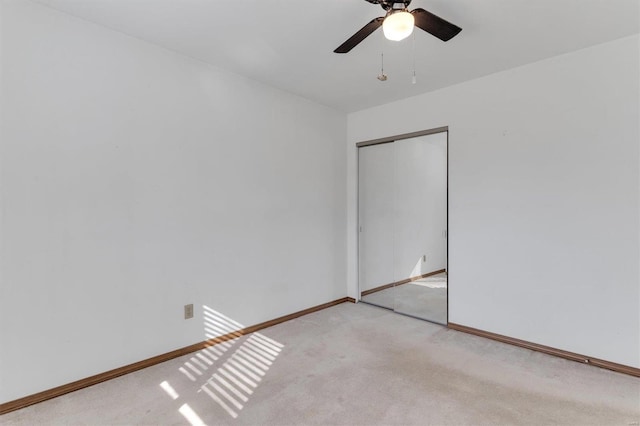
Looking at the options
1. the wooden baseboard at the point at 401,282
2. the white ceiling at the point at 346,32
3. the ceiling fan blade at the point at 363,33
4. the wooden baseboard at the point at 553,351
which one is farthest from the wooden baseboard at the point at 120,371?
the ceiling fan blade at the point at 363,33

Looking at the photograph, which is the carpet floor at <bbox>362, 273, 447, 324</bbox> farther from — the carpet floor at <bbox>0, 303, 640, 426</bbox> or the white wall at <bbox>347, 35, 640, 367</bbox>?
the carpet floor at <bbox>0, 303, 640, 426</bbox>

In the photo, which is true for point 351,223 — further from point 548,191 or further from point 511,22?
point 511,22

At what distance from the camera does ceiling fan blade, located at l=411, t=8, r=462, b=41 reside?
167 centimetres

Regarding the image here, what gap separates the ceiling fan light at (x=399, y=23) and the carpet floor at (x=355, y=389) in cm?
209

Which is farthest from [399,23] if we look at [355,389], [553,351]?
[553,351]

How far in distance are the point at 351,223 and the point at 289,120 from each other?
5.05ft

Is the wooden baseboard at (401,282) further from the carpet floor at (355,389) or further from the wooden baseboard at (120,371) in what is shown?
the wooden baseboard at (120,371)

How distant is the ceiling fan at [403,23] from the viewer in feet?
5.10

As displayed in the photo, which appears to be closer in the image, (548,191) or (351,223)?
(548,191)

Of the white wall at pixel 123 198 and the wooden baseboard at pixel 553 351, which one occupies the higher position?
the white wall at pixel 123 198

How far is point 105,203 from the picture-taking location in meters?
2.26

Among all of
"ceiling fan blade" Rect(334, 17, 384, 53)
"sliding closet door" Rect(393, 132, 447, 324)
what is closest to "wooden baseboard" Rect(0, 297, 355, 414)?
"sliding closet door" Rect(393, 132, 447, 324)

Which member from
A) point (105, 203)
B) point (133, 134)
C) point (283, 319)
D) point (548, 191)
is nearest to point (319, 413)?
point (283, 319)

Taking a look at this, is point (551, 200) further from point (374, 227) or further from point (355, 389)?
point (355, 389)
